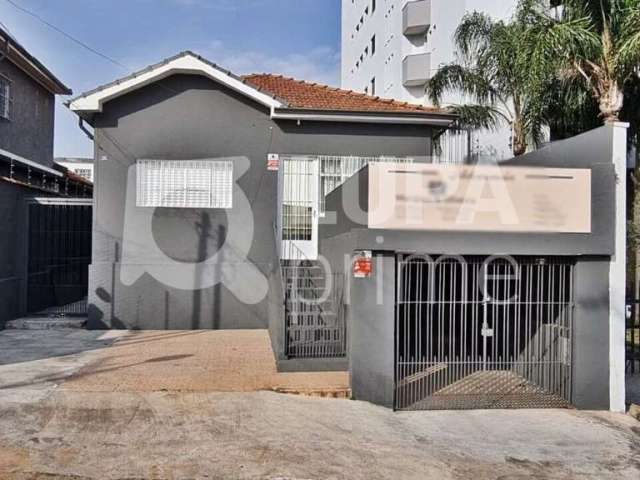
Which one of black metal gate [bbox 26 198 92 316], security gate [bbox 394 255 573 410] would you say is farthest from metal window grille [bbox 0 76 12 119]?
security gate [bbox 394 255 573 410]

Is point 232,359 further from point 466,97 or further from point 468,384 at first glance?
point 466,97

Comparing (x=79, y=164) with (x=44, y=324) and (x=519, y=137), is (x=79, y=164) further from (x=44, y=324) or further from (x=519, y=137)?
(x=519, y=137)

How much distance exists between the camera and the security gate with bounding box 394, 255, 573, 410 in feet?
25.6

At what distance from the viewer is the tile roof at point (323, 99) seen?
12602mm

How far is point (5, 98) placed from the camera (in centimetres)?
1533

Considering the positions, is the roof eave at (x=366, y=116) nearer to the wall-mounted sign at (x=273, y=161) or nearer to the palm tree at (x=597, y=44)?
the wall-mounted sign at (x=273, y=161)

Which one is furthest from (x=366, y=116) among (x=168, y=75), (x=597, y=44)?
(x=597, y=44)

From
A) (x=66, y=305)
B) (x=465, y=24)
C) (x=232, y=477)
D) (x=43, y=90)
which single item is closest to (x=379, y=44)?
(x=465, y=24)

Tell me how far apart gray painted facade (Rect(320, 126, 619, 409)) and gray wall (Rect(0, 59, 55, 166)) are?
481 inches

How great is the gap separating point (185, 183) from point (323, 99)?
3.81 meters

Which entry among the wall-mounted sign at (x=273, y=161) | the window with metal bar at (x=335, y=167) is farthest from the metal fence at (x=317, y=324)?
A: the wall-mounted sign at (x=273, y=161)

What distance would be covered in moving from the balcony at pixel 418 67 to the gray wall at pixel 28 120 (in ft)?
54.3

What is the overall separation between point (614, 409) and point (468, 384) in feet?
6.48

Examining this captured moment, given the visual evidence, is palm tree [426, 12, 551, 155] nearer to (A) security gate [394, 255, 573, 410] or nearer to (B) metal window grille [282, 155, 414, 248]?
(B) metal window grille [282, 155, 414, 248]
